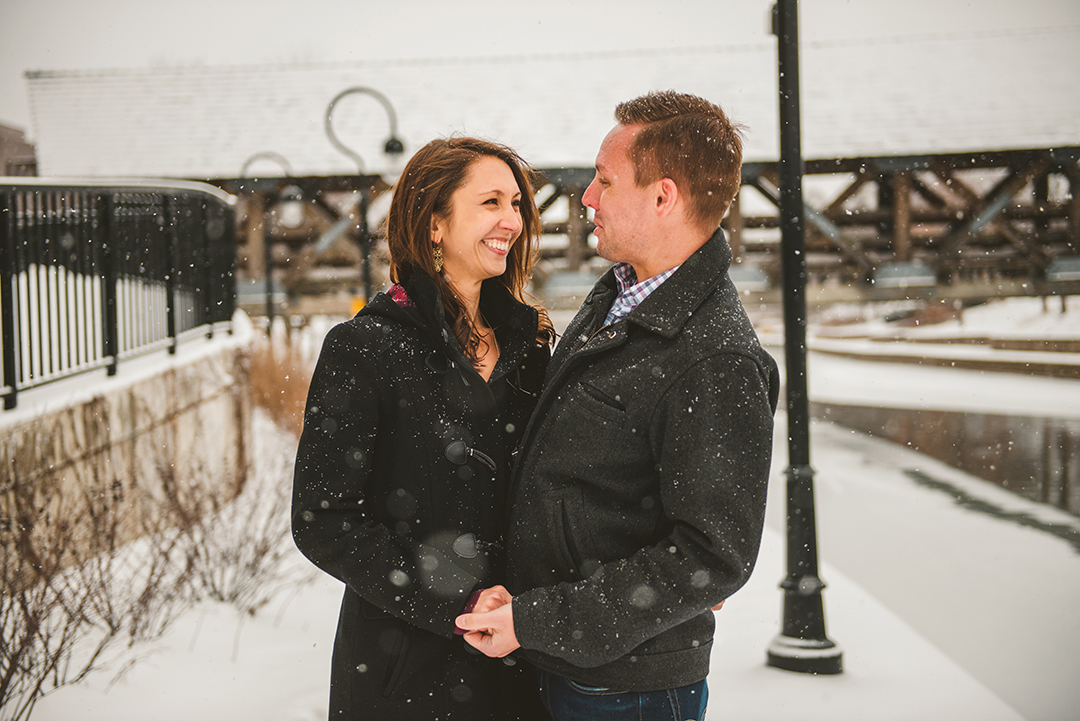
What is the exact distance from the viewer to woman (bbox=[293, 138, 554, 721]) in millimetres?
1576

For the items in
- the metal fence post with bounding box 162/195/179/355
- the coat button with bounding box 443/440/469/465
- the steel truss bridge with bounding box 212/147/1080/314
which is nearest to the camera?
the coat button with bounding box 443/440/469/465

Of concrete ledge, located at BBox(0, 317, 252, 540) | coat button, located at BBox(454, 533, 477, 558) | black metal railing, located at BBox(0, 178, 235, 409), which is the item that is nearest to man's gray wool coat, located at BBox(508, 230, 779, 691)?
coat button, located at BBox(454, 533, 477, 558)

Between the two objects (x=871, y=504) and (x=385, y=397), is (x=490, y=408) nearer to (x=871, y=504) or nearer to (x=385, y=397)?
(x=385, y=397)

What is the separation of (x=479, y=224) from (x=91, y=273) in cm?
433

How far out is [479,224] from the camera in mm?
1868

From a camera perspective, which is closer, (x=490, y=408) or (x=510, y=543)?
(x=510, y=543)

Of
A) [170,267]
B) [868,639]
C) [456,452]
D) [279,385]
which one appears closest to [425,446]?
[456,452]

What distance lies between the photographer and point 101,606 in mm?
3658

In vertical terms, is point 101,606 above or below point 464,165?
below

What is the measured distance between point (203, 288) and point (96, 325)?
294 centimetres

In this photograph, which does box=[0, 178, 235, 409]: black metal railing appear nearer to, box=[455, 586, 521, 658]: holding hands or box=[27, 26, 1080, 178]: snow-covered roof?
box=[455, 586, 521, 658]: holding hands

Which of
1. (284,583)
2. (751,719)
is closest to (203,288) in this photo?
(284,583)

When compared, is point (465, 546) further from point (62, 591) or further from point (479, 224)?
point (62, 591)

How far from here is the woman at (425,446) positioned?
1576 millimetres
